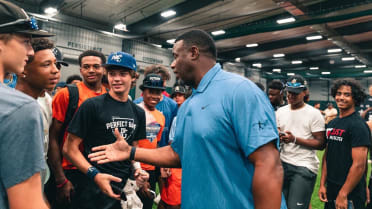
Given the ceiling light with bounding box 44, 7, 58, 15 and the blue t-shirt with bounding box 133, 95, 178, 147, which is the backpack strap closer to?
the blue t-shirt with bounding box 133, 95, 178, 147

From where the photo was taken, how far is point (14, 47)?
1091 millimetres

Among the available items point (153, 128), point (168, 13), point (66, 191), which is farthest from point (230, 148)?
point (168, 13)

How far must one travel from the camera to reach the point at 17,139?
89 cm

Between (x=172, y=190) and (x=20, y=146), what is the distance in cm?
275

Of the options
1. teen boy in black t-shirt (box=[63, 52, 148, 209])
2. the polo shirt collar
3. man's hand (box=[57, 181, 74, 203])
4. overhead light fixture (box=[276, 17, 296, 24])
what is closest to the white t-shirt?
teen boy in black t-shirt (box=[63, 52, 148, 209])

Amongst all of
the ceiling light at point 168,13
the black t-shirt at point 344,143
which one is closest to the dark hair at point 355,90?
the black t-shirt at point 344,143

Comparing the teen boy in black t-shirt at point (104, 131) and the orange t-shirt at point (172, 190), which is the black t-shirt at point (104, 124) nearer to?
the teen boy in black t-shirt at point (104, 131)

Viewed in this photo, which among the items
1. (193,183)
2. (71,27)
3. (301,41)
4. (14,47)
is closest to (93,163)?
(193,183)

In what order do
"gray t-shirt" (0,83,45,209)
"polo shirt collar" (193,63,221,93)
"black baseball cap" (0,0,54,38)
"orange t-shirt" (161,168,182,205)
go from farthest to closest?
"orange t-shirt" (161,168,182,205)
"polo shirt collar" (193,63,221,93)
"black baseball cap" (0,0,54,38)
"gray t-shirt" (0,83,45,209)

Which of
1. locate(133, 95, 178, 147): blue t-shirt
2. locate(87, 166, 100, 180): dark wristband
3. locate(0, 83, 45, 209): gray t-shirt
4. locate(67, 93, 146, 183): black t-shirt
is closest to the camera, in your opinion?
locate(0, 83, 45, 209): gray t-shirt

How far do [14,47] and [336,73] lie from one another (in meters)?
26.9

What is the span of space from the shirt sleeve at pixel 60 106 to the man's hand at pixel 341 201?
3.00 m

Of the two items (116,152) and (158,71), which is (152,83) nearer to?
(158,71)

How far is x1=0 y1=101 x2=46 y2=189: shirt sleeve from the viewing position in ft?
2.89
